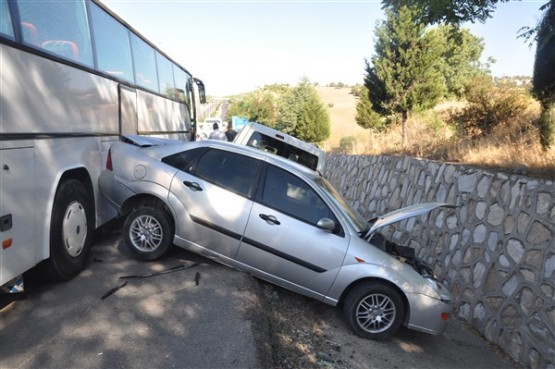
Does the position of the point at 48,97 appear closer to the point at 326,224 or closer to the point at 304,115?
the point at 326,224

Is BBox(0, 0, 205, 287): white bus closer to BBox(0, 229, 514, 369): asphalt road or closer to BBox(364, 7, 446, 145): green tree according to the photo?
BBox(0, 229, 514, 369): asphalt road

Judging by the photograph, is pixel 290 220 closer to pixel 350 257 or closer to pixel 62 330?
pixel 350 257

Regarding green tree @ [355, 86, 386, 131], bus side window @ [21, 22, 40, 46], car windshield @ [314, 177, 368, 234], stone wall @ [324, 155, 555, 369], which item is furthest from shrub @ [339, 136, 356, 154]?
bus side window @ [21, 22, 40, 46]

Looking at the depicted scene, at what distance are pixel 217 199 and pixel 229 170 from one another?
0.42m

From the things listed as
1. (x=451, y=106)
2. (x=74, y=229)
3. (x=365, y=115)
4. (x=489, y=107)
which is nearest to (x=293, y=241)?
(x=74, y=229)

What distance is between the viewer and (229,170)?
5617mm

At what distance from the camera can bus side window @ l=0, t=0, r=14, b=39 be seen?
3586 millimetres

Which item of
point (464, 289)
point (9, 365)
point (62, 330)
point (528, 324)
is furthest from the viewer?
point (464, 289)

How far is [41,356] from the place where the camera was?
11.4 ft

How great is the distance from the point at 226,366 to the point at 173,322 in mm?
870

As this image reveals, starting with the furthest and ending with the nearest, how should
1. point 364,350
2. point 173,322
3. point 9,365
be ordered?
point 364,350, point 173,322, point 9,365

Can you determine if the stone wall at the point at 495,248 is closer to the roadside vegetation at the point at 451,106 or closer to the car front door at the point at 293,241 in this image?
the roadside vegetation at the point at 451,106

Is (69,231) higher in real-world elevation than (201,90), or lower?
lower

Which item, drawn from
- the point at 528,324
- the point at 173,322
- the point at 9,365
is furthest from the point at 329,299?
the point at 9,365
